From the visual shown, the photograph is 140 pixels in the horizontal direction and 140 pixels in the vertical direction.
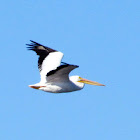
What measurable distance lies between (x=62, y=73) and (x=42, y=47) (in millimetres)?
2540

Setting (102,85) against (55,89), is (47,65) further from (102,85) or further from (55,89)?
(102,85)

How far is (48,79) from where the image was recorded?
1675cm

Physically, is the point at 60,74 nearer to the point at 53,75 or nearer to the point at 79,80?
the point at 53,75

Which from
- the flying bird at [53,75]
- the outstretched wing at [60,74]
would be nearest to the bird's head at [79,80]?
the flying bird at [53,75]

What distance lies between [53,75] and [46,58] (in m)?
1.58

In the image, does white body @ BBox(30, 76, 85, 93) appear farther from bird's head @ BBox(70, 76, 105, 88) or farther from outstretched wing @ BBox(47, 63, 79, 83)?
bird's head @ BBox(70, 76, 105, 88)

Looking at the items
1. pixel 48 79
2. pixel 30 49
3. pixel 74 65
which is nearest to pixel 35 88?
pixel 48 79

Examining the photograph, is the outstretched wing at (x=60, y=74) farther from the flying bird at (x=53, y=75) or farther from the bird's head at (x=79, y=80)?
the bird's head at (x=79, y=80)

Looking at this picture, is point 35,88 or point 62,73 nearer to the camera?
point 62,73

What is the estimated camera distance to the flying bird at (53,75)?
16394mm

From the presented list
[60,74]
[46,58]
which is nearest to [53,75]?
[60,74]

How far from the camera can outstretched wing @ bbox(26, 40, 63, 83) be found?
17.2m

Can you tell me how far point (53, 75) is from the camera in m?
16.3

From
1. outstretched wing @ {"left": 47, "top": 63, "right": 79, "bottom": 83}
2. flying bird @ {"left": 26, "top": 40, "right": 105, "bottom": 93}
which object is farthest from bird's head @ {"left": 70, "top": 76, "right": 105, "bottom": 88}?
outstretched wing @ {"left": 47, "top": 63, "right": 79, "bottom": 83}
